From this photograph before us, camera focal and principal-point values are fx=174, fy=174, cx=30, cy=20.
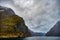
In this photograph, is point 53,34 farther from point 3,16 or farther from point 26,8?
point 3,16

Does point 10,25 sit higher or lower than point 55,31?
higher

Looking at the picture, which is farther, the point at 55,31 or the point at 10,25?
the point at 10,25

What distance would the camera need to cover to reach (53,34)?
57.2 feet

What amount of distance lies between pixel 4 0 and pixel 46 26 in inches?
190

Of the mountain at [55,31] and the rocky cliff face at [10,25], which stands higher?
the rocky cliff face at [10,25]

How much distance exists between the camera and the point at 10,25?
18109mm

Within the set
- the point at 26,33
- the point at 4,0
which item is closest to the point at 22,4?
the point at 4,0

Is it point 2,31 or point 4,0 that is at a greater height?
point 4,0

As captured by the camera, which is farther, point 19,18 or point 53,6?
point 19,18

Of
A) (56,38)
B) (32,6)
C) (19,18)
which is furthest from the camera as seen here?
(19,18)

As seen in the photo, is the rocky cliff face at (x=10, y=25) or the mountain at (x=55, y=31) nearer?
the mountain at (x=55, y=31)

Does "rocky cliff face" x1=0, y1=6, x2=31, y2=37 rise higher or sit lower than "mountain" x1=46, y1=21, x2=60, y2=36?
higher

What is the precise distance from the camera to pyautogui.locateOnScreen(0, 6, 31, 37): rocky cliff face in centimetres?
1723

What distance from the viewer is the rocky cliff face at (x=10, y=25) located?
17234 millimetres
